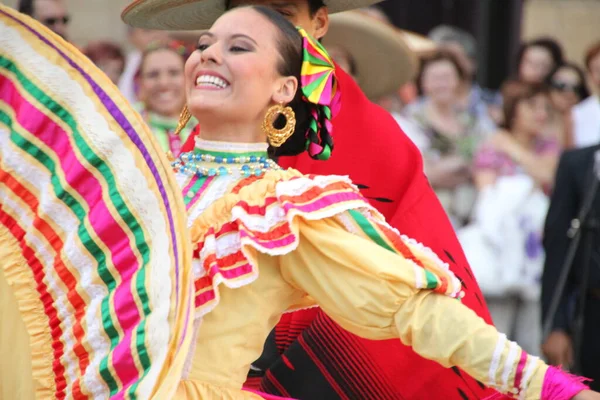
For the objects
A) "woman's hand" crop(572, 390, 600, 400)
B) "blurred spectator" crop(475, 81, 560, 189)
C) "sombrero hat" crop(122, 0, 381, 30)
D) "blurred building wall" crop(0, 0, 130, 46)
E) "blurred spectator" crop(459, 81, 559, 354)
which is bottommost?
"blurred spectator" crop(459, 81, 559, 354)

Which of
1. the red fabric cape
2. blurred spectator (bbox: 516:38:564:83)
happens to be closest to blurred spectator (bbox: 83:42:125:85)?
blurred spectator (bbox: 516:38:564:83)

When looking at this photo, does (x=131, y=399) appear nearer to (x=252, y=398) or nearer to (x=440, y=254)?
(x=252, y=398)

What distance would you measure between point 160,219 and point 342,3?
6.13ft

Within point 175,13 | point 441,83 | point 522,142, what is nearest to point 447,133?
point 441,83

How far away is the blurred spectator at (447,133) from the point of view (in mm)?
7527

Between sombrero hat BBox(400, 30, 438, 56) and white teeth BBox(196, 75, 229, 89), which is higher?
white teeth BBox(196, 75, 229, 89)

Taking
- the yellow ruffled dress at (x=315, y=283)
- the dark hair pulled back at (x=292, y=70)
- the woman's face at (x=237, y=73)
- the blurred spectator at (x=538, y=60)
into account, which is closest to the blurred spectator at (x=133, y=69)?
the blurred spectator at (x=538, y=60)

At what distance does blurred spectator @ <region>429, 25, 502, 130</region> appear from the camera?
8.11 m

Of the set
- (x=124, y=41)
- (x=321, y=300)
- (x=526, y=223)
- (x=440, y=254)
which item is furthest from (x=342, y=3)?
(x=124, y=41)

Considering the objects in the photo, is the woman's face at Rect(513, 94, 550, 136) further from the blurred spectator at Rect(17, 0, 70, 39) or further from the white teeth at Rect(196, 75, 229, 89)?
the white teeth at Rect(196, 75, 229, 89)

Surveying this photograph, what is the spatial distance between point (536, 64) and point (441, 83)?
103 cm

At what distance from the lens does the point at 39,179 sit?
3037mm

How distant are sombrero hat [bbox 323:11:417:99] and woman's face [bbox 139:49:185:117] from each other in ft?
2.90

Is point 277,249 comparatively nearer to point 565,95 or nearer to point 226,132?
point 226,132
